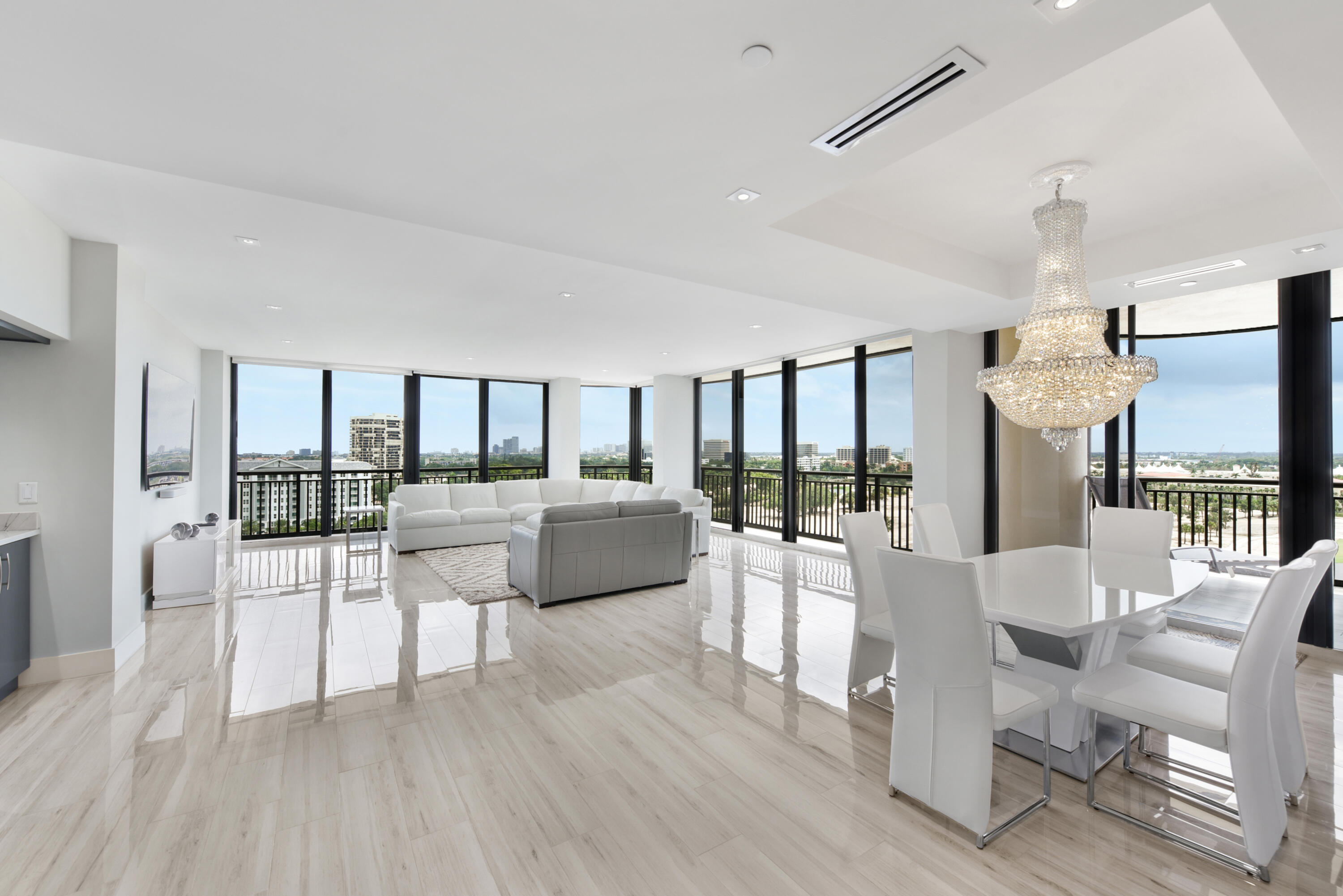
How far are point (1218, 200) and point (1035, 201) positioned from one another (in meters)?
0.97

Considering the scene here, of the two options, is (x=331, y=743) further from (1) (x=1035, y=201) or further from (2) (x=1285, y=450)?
(2) (x=1285, y=450)

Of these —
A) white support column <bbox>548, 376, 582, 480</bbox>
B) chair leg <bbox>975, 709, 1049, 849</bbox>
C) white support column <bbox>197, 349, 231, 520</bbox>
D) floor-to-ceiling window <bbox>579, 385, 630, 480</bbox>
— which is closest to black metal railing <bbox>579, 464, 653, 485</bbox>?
floor-to-ceiling window <bbox>579, 385, 630, 480</bbox>

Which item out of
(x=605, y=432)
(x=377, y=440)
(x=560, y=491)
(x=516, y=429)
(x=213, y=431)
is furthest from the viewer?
(x=605, y=432)

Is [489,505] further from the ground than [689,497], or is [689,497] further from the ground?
[689,497]

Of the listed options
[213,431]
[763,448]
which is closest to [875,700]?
[763,448]

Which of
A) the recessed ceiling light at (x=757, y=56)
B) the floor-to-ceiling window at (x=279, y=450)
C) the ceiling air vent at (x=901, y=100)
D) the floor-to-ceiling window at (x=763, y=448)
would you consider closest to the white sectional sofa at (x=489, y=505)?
the floor-to-ceiling window at (x=763, y=448)

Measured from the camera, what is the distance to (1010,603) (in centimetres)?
226

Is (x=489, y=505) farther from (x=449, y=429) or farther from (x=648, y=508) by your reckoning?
(x=648, y=508)

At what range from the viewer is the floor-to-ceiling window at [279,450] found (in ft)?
25.4

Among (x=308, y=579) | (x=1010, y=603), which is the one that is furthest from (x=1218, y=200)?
(x=308, y=579)

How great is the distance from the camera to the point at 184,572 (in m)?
4.57

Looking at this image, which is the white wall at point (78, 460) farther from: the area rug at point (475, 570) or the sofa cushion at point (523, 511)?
the sofa cushion at point (523, 511)

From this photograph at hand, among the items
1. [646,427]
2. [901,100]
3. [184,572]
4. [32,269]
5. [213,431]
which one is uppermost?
[901,100]

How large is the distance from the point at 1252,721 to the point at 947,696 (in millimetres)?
859
